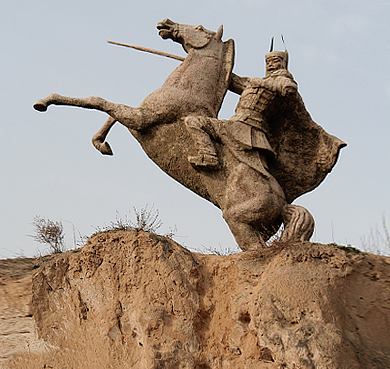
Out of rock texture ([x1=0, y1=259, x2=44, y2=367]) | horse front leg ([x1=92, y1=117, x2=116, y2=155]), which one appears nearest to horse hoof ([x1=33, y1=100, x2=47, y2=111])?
horse front leg ([x1=92, y1=117, x2=116, y2=155])

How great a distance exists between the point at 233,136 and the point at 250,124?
0.30 meters

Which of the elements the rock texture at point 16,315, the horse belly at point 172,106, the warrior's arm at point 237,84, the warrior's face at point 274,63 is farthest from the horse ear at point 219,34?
the rock texture at point 16,315

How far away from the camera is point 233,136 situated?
6.94m

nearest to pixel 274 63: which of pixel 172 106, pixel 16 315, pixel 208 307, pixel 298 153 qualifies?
pixel 298 153

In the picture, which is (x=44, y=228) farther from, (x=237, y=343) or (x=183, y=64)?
(x=237, y=343)

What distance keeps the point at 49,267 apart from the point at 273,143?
315 cm

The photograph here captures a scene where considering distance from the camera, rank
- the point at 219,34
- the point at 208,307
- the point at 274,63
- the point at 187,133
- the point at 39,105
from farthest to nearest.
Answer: the point at 219,34, the point at 274,63, the point at 39,105, the point at 187,133, the point at 208,307

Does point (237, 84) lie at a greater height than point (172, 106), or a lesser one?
greater

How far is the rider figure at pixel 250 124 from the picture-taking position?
686 centimetres

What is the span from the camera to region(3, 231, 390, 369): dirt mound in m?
5.40

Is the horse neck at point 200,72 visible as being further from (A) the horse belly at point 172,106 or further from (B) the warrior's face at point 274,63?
(B) the warrior's face at point 274,63

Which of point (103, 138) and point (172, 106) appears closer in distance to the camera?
point (172, 106)

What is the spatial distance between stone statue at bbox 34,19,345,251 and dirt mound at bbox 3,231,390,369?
745mm

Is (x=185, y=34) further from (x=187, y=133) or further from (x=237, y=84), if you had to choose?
(x=187, y=133)
